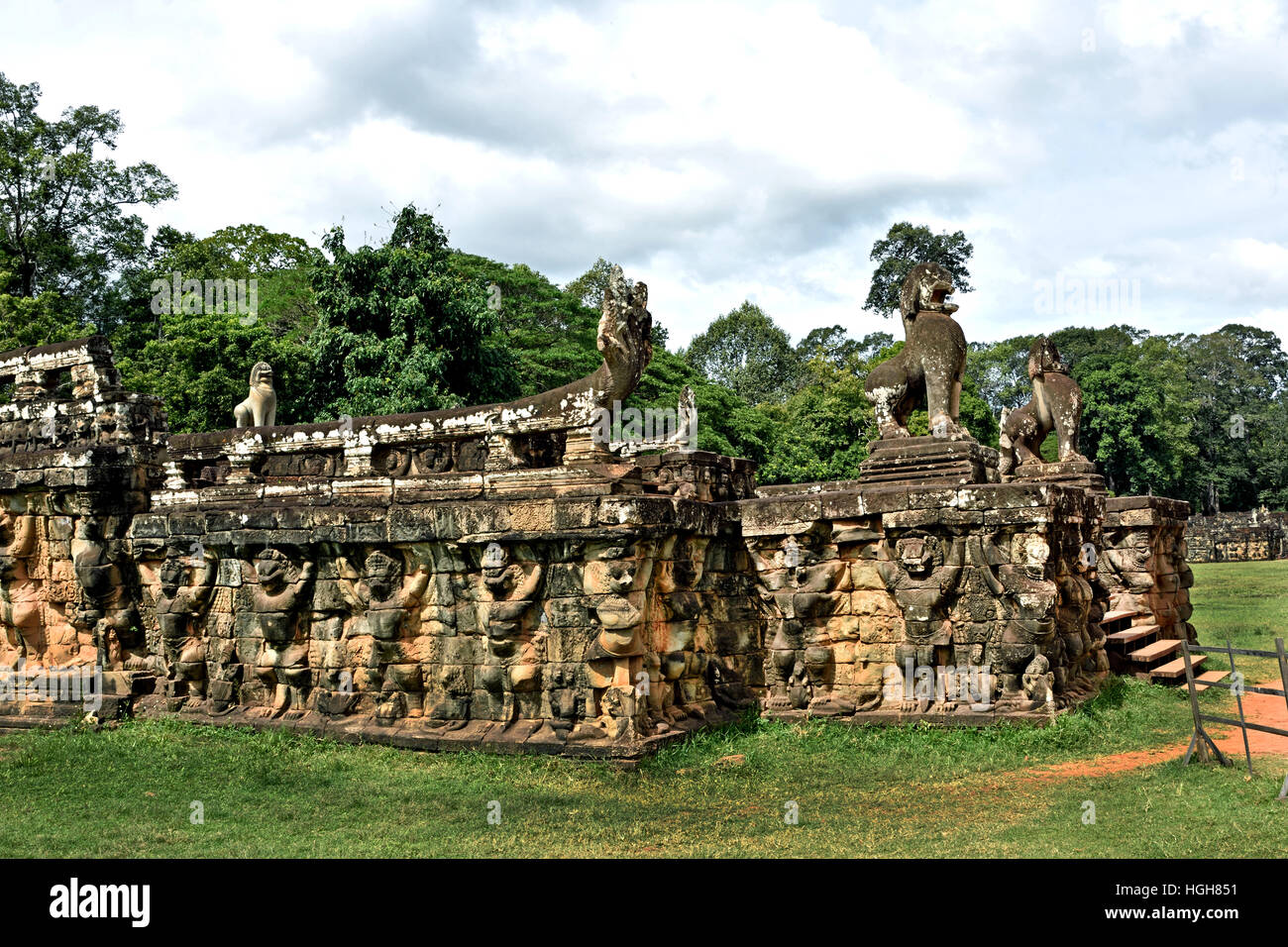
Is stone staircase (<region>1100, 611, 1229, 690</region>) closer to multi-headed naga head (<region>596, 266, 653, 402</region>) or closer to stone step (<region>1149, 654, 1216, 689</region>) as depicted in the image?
stone step (<region>1149, 654, 1216, 689</region>)

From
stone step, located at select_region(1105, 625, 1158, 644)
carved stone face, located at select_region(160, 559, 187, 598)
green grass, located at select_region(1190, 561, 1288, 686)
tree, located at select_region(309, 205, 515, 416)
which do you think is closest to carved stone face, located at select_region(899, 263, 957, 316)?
green grass, located at select_region(1190, 561, 1288, 686)

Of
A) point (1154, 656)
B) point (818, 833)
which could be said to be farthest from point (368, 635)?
point (1154, 656)

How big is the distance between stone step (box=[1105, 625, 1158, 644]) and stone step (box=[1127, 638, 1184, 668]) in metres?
0.16

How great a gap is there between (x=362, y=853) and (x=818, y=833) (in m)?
3.25

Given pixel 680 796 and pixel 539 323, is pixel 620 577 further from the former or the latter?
pixel 539 323

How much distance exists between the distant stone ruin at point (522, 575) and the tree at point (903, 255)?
3690 centimetres

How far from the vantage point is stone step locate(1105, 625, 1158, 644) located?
1402cm

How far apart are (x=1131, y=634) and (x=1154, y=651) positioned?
392 millimetres

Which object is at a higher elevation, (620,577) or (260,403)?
(260,403)

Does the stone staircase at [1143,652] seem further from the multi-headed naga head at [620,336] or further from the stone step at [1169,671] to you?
the multi-headed naga head at [620,336]

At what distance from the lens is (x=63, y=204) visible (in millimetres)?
29500

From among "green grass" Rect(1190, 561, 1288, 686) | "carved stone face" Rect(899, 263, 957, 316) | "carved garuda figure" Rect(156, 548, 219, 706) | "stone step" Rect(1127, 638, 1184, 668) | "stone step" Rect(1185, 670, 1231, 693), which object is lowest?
"stone step" Rect(1185, 670, 1231, 693)

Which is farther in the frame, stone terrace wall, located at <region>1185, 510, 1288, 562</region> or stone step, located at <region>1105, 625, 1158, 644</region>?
stone terrace wall, located at <region>1185, 510, 1288, 562</region>

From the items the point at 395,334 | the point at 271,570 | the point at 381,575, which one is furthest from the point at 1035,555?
the point at 395,334
